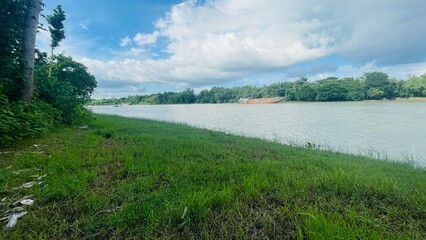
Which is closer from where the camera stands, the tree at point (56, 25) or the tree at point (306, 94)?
the tree at point (56, 25)

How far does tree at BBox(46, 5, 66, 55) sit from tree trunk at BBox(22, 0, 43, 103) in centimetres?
1757

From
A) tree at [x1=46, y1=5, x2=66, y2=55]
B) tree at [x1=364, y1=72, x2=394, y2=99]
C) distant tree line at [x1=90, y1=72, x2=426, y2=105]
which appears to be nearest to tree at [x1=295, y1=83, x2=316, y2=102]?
distant tree line at [x1=90, y1=72, x2=426, y2=105]

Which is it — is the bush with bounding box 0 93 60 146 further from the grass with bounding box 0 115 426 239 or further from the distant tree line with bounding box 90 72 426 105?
the distant tree line with bounding box 90 72 426 105

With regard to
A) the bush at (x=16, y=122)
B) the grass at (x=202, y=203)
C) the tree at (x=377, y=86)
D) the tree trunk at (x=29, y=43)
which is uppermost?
the tree at (x=377, y=86)

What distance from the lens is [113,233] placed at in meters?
2.19

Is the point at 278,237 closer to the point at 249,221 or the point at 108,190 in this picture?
the point at 249,221

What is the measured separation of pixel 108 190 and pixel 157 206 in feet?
3.37

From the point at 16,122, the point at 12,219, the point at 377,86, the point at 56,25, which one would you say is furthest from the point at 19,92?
the point at 377,86

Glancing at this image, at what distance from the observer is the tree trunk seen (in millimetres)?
7488

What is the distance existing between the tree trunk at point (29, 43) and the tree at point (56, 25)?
57.6 ft

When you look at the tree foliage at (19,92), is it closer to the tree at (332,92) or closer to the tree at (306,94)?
the tree at (332,92)

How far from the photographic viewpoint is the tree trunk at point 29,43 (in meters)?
7.49

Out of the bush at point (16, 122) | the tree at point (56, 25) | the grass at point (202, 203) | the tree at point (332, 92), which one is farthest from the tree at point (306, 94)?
the bush at point (16, 122)

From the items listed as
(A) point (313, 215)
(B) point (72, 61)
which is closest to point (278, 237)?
(A) point (313, 215)
